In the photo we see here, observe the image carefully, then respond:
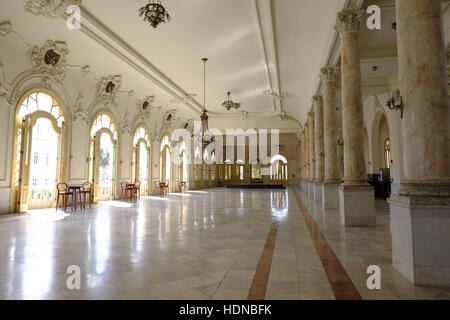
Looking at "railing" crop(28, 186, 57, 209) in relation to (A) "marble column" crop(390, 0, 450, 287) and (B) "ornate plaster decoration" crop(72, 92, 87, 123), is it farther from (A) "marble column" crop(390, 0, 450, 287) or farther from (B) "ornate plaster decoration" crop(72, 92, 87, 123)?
(A) "marble column" crop(390, 0, 450, 287)

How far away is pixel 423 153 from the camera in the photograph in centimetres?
281

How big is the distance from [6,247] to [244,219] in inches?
177

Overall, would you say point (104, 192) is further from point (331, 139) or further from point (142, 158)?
point (331, 139)

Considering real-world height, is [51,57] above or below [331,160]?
above

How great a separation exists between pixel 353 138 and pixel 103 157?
9530mm

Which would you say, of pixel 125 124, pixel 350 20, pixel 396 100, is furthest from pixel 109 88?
pixel 396 100

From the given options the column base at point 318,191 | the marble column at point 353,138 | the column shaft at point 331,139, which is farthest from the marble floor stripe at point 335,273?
the column base at point 318,191

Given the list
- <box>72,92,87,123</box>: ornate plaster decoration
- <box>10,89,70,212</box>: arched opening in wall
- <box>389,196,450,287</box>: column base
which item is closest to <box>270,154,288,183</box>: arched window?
<box>72,92,87,123</box>: ornate plaster decoration

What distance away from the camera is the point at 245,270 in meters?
3.06

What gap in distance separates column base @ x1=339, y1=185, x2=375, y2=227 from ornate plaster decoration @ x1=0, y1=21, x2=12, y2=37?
29.2ft

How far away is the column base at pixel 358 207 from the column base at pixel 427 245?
2.92 m

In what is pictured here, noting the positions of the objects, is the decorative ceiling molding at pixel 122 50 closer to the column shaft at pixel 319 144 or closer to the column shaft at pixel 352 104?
the column shaft at pixel 352 104

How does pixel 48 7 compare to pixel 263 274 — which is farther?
pixel 48 7
